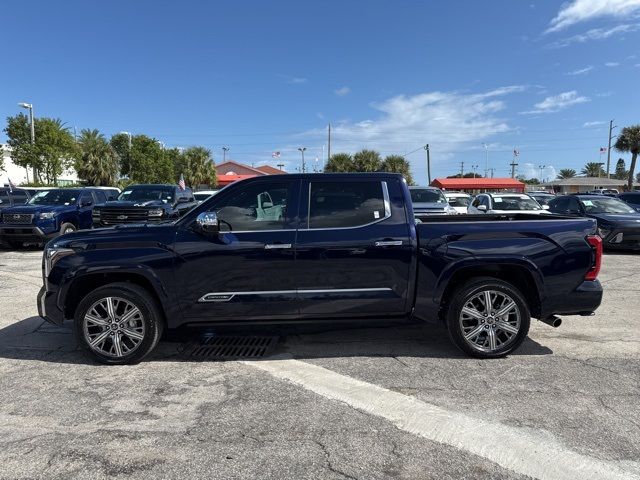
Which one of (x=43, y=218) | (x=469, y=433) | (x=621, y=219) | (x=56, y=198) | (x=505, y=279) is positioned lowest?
(x=469, y=433)

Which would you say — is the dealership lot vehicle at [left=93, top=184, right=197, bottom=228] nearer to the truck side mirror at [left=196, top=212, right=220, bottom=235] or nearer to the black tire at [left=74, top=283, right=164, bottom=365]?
the black tire at [left=74, top=283, right=164, bottom=365]

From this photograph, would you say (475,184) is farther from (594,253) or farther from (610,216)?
(594,253)

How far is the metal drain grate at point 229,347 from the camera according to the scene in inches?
193

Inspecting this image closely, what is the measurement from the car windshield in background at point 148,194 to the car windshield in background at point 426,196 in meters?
7.72

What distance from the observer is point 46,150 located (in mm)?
30656

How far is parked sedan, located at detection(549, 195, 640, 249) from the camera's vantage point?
11.7 meters

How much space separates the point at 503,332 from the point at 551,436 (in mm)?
1487

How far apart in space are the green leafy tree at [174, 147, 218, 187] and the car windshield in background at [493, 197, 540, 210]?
4423 cm

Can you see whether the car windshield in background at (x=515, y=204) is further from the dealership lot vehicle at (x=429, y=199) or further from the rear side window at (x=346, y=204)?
the rear side window at (x=346, y=204)

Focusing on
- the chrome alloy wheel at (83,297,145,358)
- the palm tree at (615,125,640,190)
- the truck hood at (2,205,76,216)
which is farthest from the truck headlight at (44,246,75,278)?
the palm tree at (615,125,640,190)

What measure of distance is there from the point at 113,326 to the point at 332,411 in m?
2.34

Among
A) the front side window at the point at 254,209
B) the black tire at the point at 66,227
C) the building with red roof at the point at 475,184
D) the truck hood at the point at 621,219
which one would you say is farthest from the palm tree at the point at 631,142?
the front side window at the point at 254,209

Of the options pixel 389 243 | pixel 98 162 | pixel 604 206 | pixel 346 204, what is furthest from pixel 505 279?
pixel 98 162

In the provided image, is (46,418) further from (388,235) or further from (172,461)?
(388,235)
